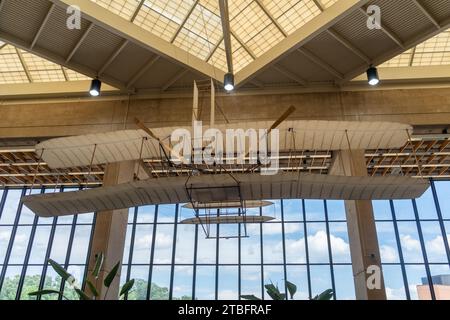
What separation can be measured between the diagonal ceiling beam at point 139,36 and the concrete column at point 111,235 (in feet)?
12.8

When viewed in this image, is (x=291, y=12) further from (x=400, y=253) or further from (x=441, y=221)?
(x=441, y=221)

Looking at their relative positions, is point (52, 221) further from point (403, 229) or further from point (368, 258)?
point (403, 229)

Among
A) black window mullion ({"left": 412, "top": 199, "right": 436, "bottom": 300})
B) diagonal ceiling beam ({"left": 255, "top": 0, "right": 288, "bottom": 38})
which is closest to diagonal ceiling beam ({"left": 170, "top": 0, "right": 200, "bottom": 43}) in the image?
diagonal ceiling beam ({"left": 255, "top": 0, "right": 288, "bottom": 38})

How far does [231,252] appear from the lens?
63.3 ft

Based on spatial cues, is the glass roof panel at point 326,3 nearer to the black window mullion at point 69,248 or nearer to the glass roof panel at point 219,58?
the glass roof panel at point 219,58

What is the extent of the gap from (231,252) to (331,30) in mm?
13446

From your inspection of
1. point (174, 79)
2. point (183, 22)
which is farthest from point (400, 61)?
point (174, 79)

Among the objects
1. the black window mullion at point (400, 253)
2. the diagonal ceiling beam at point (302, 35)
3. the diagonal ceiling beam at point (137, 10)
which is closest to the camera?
the diagonal ceiling beam at point (302, 35)

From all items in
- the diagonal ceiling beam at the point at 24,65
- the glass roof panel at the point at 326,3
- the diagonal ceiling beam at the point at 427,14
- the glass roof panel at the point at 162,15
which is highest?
the diagonal ceiling beam at the point at 24,65

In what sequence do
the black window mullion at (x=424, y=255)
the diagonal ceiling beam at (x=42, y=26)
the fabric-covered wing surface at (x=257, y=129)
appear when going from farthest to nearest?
the black window mullion at (x=424, y=255)
the diagonal ceiling beam at (x=42, y=26)
the fabric-covered wing surface at (x=257, y=129)

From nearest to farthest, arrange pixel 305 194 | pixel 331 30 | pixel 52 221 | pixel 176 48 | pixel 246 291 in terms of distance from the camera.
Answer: pixel 305 194, pixel 331 30, pixel 176 48, pixel 246 291, pixel 52 221

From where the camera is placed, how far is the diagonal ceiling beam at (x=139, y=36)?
841cm

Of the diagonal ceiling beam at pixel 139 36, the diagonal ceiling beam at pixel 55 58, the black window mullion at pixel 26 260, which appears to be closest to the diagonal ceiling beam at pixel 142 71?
A: the diagonal ceiling beam at pixel 55 58
